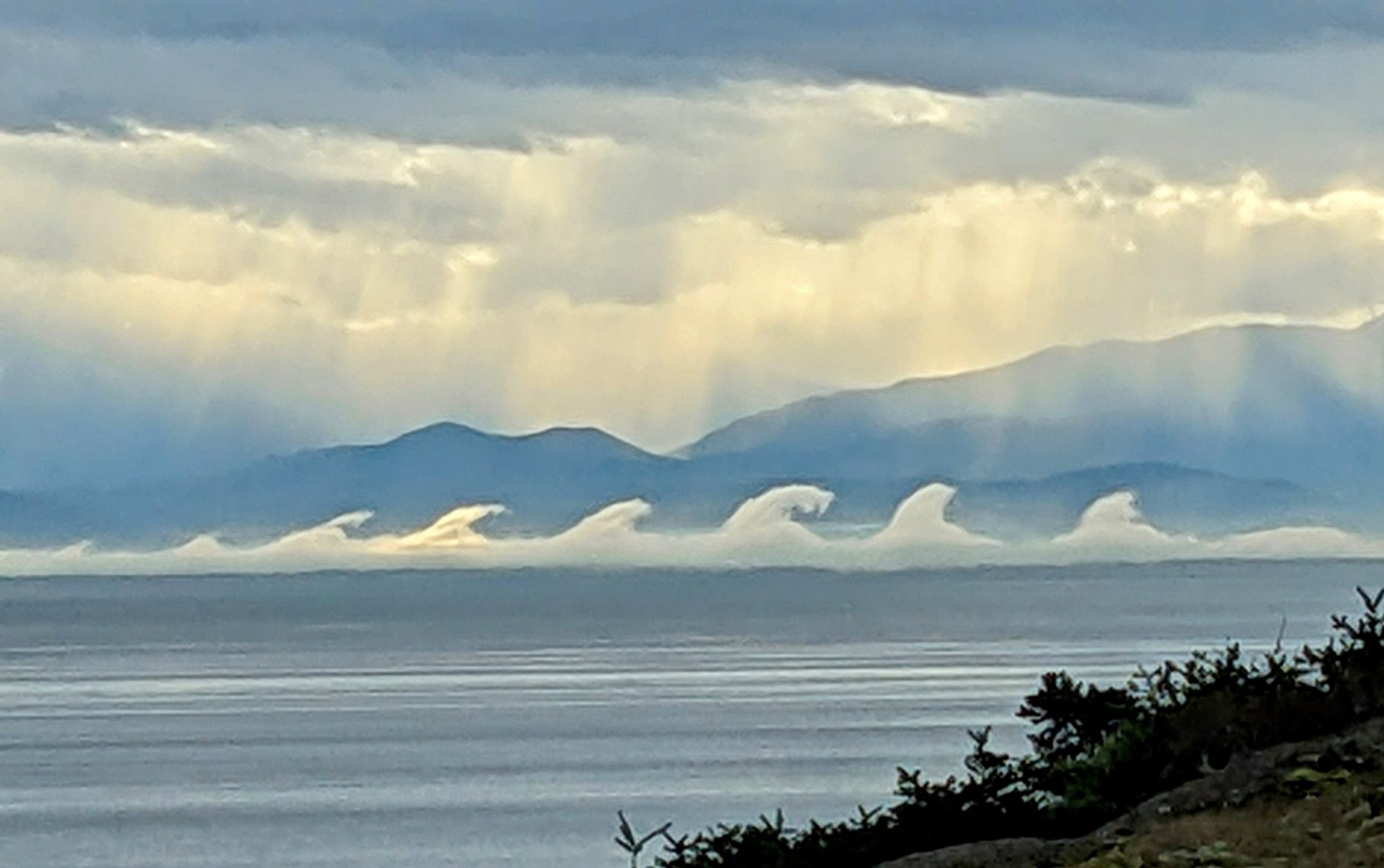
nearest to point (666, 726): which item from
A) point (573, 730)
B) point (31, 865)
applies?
point (573, 730)

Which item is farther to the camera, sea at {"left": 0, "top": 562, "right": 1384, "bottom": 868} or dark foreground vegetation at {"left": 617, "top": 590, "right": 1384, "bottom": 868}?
sea at {"left": 0, "top": 562, "right": 1384, "bottom": 868}

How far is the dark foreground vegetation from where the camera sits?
49.1 ft

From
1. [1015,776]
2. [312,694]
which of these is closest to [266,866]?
[1015,776]

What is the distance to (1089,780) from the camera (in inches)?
599

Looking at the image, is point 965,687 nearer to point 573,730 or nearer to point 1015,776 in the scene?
point 573,730

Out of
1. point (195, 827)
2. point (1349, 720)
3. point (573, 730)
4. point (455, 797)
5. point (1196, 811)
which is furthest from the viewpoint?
point (573, 730)

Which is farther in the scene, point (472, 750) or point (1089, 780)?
point (472, 750)

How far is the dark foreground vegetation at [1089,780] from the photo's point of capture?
15.0 m

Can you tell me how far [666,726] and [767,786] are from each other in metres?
30.4

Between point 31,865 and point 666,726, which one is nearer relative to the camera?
point 31,865

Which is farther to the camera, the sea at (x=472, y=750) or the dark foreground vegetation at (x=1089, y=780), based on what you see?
the sea at (x=472, y=750)

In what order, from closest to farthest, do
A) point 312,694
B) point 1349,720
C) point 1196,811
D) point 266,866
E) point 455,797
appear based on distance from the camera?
point 1196,811 < point 1349,720 < point 266,866 < point 455,797 < point 312,694

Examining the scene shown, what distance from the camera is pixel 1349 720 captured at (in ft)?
50.0

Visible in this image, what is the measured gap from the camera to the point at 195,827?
8081 centimetres
